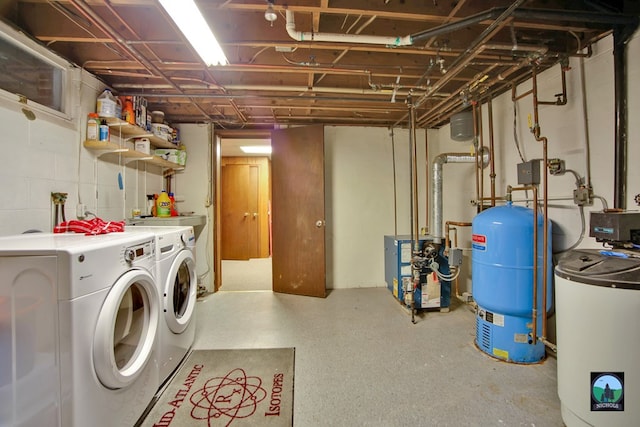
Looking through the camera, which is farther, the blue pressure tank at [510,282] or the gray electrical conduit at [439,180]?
the gray electrical conduit at [439,180]

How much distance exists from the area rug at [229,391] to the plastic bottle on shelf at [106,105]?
6.86 feet

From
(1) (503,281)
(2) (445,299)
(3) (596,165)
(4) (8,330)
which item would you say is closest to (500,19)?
(3) (596,165)

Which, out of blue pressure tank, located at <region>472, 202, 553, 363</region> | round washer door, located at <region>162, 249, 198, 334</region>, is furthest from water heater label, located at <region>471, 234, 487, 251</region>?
round washer door, located at <region>162, 249, 198, 334</region>

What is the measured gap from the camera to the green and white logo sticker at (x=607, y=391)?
1.08 m

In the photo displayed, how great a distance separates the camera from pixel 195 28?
144cm

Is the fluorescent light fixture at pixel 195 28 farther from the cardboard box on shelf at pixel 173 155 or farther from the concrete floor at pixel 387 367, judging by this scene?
the concrete floor at pixel 387 367

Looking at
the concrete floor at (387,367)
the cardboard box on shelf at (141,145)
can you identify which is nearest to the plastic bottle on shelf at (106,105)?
the cardboard box on shelf at (141,145)

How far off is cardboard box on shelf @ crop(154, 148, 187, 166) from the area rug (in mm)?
2226

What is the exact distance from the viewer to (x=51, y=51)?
186 cm

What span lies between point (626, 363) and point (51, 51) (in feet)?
12.3

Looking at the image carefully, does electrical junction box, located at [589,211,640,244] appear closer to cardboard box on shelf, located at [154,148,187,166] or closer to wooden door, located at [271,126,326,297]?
wooden door, located at [271,126,326,297]

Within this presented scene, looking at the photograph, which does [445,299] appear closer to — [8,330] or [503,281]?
[503,281]

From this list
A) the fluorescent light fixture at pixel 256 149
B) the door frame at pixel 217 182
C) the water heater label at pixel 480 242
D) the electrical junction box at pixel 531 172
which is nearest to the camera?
the water heater label at pixel 480 242

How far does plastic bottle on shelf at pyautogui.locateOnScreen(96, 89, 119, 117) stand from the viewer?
2160mm
